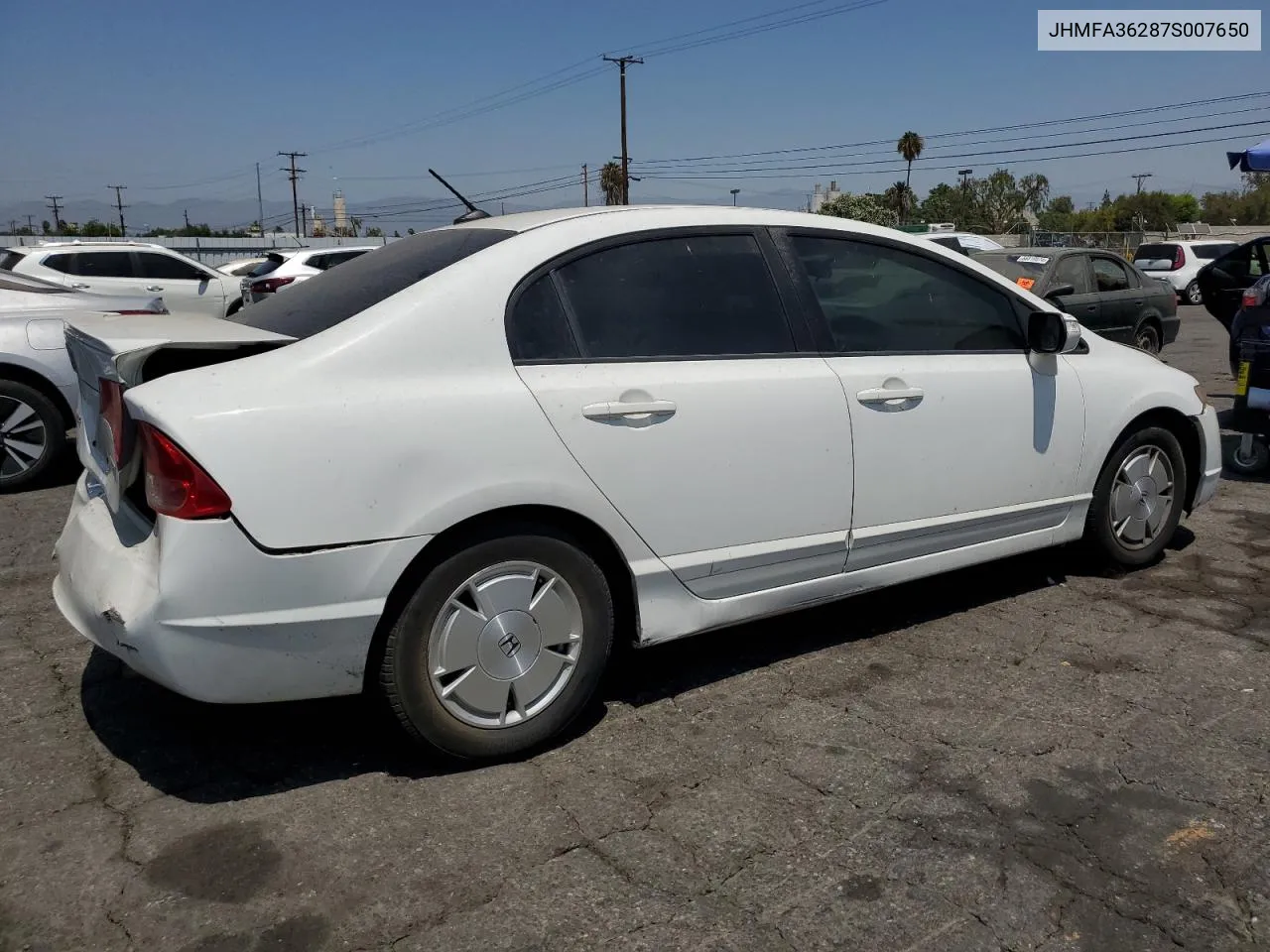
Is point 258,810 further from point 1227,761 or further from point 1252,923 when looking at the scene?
point 1227,761

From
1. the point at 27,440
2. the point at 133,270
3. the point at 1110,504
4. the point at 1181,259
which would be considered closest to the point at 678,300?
the point at 1110,504

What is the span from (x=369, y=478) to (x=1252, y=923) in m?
2.34

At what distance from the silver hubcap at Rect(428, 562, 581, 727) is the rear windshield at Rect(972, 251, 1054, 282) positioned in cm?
856

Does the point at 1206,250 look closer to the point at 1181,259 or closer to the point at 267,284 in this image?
the point at 1181,259

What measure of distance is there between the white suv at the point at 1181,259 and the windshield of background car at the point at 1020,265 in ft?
55.2

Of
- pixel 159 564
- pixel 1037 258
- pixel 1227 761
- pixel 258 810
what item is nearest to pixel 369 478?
pixel 159 564

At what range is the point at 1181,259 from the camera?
26.5 metres

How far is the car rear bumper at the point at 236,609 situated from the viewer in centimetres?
266

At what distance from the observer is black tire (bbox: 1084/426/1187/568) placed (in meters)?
4.59

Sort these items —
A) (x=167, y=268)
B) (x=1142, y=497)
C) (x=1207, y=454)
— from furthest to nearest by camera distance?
(x=167, y=268), (x=1207, y=454), (x=1142, y=497)

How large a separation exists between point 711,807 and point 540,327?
1453mm

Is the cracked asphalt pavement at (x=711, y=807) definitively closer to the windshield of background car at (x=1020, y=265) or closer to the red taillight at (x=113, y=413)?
the red taillight at (x=113, y=413)

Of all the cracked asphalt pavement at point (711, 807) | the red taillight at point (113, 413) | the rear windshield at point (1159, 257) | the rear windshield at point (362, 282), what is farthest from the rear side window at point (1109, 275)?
the rear windshield at point (1159, 257)

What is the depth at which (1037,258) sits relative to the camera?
11.5 meters
